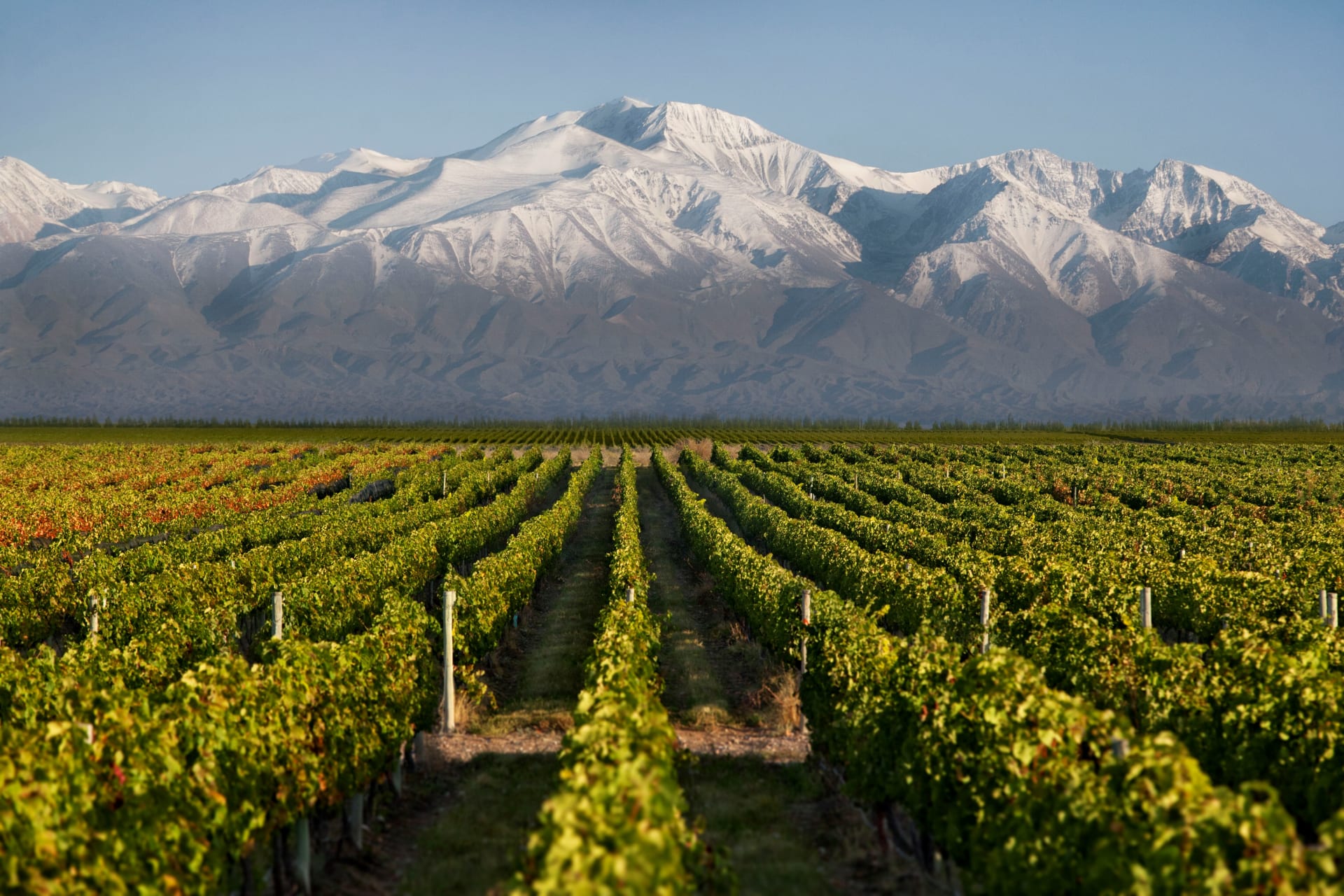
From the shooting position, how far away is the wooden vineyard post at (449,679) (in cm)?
1634

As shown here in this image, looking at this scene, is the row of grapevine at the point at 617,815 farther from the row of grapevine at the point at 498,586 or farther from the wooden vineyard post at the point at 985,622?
the row of grapevine at the point at 498,586

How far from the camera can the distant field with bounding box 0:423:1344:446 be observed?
12412 cm

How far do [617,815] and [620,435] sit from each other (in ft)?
429

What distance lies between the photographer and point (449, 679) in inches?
645

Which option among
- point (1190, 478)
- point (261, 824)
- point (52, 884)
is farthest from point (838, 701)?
point (1190, 478)

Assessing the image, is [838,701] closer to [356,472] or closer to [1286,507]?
[1286,507]

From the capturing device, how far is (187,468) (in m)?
61.3

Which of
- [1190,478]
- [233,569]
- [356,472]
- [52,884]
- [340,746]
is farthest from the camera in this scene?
[356,472]

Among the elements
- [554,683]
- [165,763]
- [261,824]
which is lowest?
[554,683]

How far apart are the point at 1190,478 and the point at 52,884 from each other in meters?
56.8

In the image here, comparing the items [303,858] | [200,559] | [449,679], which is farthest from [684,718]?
[200,559]

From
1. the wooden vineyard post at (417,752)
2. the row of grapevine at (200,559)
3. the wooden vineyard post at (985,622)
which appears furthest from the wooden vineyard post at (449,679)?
the wooden vineyard post at (985,622)

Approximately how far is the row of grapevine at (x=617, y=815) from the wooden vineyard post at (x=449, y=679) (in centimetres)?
462

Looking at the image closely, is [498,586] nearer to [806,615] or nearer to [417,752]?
[417,752]
